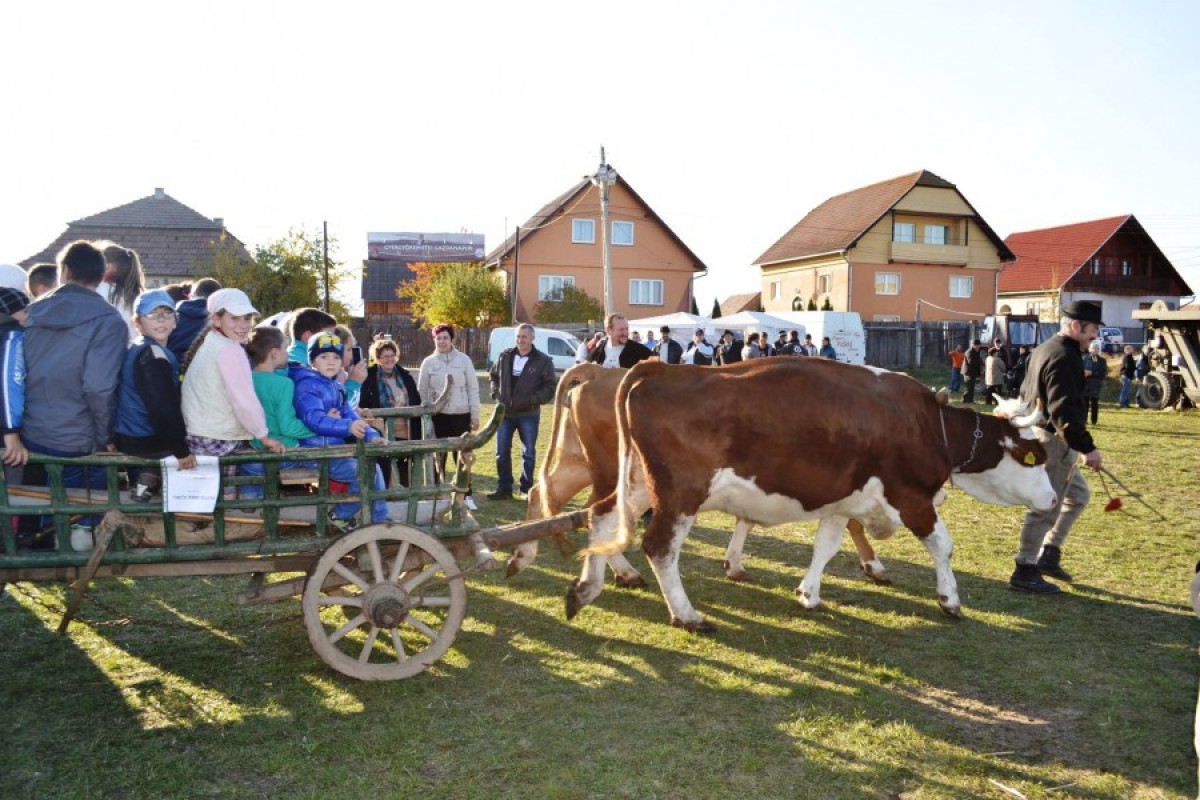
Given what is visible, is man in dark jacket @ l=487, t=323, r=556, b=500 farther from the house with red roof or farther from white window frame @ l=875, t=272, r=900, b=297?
the house with red roof

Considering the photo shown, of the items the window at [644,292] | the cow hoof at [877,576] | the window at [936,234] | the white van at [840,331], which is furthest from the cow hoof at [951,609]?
the window at [936,234]

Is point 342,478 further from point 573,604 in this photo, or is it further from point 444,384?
point 444,384

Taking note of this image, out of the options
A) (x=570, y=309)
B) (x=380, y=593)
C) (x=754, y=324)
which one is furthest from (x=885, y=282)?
(x=380, y=593)

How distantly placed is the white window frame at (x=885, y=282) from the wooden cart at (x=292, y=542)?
3920 cm

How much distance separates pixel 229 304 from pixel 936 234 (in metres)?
42.7

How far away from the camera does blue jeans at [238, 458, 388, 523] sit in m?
4.88

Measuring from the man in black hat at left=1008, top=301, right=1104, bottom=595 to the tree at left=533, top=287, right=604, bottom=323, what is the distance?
1268 inches

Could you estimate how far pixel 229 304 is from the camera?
454cm

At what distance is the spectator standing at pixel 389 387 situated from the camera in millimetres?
7801

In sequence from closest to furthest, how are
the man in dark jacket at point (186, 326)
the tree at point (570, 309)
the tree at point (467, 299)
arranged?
the man in dark jacket at point (186, 326), the tree at point (570, 309), the tree at point (467, 299)

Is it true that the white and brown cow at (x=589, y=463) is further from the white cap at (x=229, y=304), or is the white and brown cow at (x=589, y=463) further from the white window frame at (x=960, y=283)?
→ the white window frame at (x=960, y=283)

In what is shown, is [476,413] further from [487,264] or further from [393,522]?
[487,264]

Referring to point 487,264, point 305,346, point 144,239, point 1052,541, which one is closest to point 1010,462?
point 1052,541

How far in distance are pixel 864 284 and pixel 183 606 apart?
3883cm
